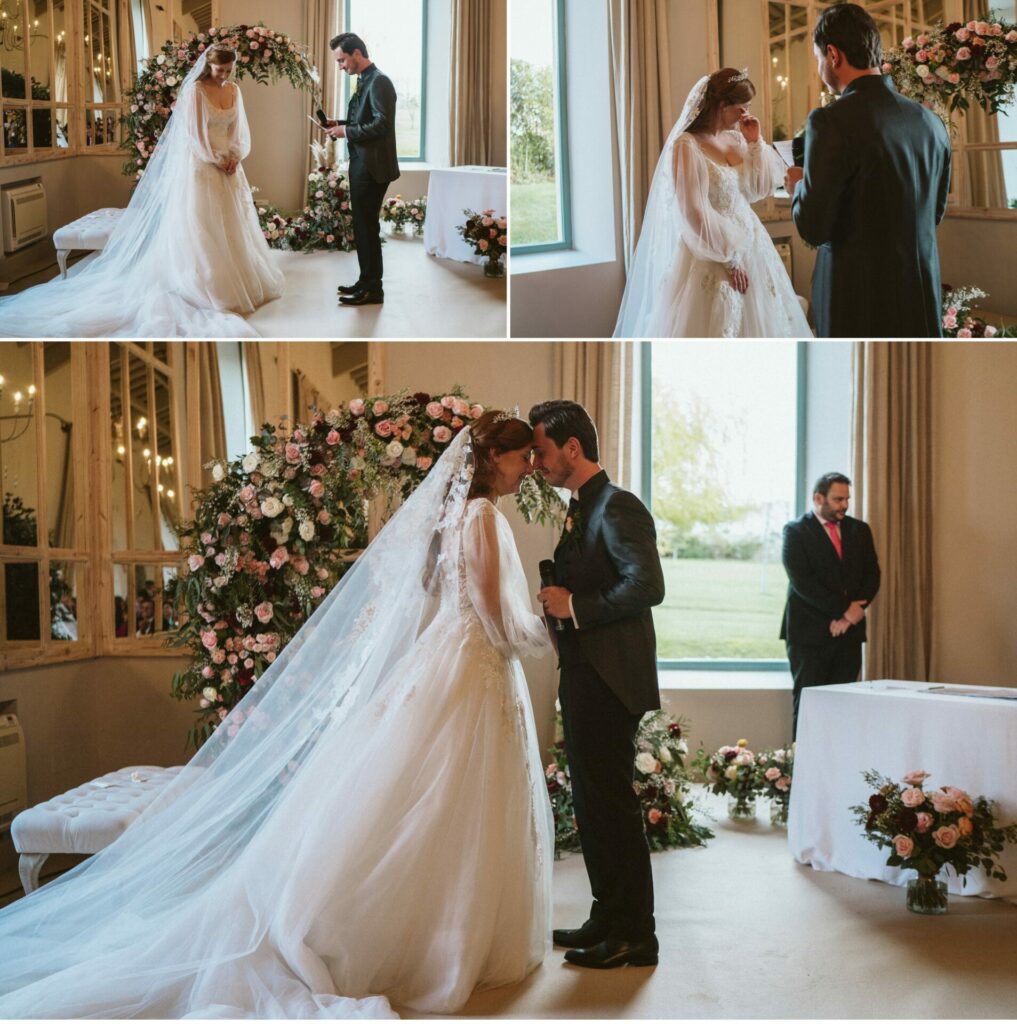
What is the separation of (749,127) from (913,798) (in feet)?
8.35

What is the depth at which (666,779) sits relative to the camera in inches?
225

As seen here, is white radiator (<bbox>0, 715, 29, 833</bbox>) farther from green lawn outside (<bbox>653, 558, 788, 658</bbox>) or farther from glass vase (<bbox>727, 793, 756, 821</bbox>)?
green lawn outside (<bbox>653, 558, 788, 658</bbox>)

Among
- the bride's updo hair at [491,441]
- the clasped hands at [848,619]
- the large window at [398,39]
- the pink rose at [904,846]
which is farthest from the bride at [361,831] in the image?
the clasped hands at [848,619]

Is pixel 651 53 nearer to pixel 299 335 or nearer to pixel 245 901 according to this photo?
pixel 299 335

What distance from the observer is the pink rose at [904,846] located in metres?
4.44

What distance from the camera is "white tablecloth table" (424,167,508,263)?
432 cm

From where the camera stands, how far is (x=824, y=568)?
640 cm

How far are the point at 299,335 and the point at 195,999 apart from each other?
8.08 ft

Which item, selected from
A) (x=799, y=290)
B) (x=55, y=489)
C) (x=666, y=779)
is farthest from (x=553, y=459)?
(x=55, y=489)

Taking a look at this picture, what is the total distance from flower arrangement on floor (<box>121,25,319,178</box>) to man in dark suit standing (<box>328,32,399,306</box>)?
164 mm

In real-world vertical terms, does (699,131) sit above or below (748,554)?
above

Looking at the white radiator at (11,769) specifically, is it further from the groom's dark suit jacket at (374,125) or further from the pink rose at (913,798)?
the pink rose at (913,798)

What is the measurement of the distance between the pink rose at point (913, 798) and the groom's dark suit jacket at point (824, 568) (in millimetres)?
1889

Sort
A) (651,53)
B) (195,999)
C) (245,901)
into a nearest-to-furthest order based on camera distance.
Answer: (195,999)
(245,901)
(651,53)
